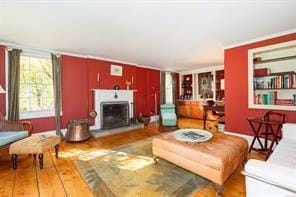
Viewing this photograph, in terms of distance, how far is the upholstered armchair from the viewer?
100 inches

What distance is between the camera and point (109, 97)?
16.4ft

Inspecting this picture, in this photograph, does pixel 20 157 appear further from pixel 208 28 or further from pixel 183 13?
pixel 208 28

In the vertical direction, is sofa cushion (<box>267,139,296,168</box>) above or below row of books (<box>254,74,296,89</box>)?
below

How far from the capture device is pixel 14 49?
11.5 ft

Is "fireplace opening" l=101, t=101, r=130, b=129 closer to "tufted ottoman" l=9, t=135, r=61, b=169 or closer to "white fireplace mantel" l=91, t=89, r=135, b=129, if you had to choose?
"white fireplace mantel" l=91, t=89, r=135, b=129

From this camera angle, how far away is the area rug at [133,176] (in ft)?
6.10

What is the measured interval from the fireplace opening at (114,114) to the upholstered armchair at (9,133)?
1962 millimetres

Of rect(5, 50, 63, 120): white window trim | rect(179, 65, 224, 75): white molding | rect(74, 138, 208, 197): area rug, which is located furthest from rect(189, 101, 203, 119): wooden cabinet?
rect(5, 50, 63, 120): white window trim

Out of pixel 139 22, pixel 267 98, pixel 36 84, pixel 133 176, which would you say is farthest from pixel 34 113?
pixel 267 98

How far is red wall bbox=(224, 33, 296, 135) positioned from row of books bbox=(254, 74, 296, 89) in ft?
0.94

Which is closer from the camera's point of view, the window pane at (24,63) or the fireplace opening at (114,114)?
the window pane at (24,63)

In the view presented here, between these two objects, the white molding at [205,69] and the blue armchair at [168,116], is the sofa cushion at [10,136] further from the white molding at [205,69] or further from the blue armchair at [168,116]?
the white molding at [205,69]

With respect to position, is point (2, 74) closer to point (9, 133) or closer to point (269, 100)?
point (9, 133)

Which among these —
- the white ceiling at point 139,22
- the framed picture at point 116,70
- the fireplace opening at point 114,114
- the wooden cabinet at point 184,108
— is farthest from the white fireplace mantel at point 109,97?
the wooden cabinet at point 184,108
